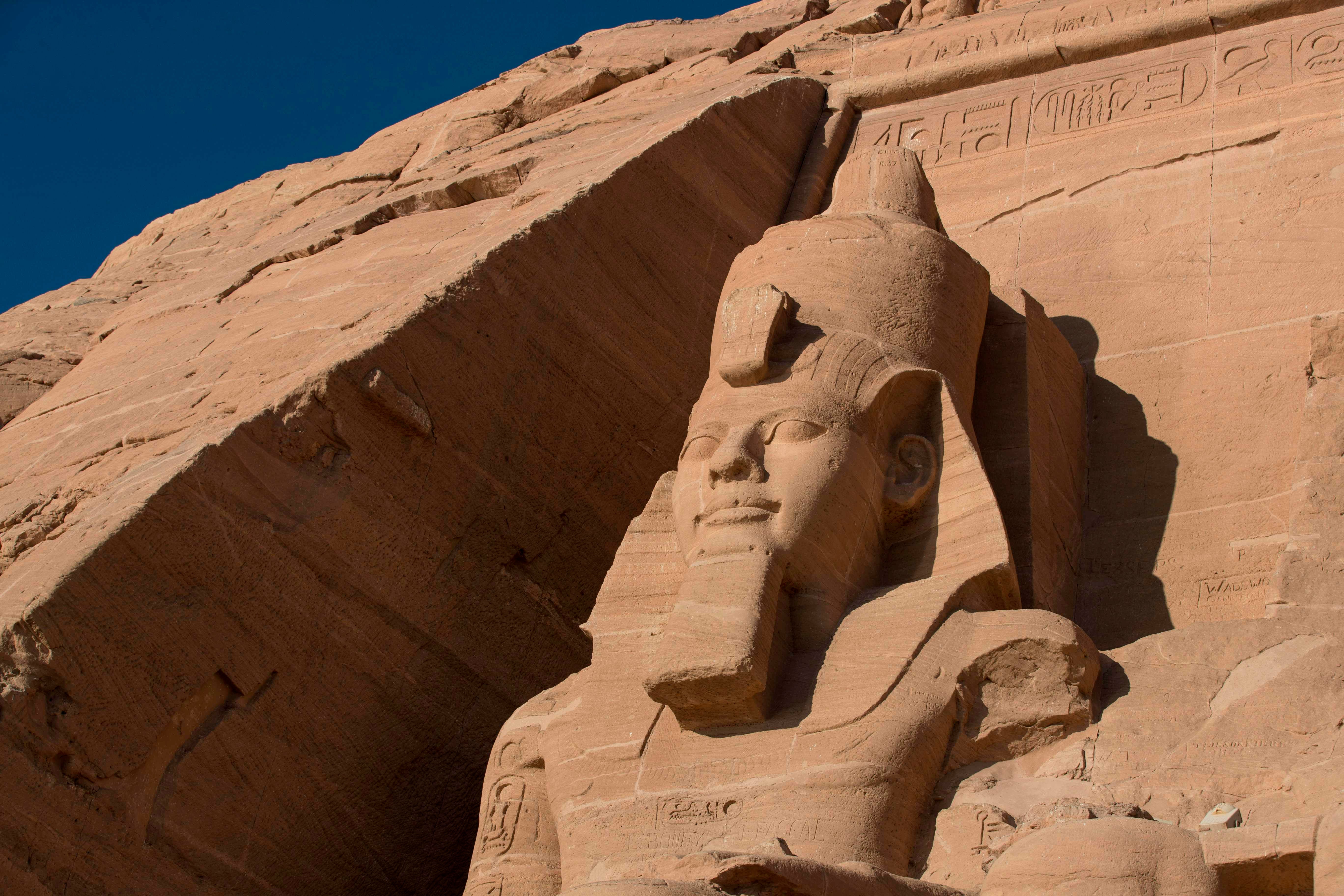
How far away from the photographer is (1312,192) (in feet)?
19.4

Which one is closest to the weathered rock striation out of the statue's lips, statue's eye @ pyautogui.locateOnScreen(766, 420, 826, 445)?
the statue's lips

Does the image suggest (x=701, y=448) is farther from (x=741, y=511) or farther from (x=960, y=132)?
(x=960, y=132)

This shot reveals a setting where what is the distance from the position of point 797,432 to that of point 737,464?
0.19m

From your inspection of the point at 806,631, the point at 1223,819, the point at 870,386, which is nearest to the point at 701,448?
the point at 870,386

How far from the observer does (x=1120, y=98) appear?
682 cm

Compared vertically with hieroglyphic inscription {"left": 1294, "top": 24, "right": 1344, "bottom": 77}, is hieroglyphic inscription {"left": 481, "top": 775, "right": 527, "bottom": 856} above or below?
below

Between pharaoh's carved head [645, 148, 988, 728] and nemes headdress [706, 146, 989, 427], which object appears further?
nemes headdress [706, 146, 989, 427]

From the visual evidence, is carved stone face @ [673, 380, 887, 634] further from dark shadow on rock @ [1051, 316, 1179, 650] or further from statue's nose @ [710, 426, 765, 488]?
dark shadow on rock @ [1051, 316, 1179, 650]

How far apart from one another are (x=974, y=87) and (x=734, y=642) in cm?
395

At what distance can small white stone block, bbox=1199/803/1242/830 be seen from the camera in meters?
3.47

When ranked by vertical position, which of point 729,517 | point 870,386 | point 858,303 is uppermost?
point 858,303

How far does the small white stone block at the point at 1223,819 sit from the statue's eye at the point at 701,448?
156cm

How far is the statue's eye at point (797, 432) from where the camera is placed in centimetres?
451

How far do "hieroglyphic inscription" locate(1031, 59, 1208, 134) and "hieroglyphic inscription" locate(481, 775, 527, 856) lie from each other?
3.55 m
